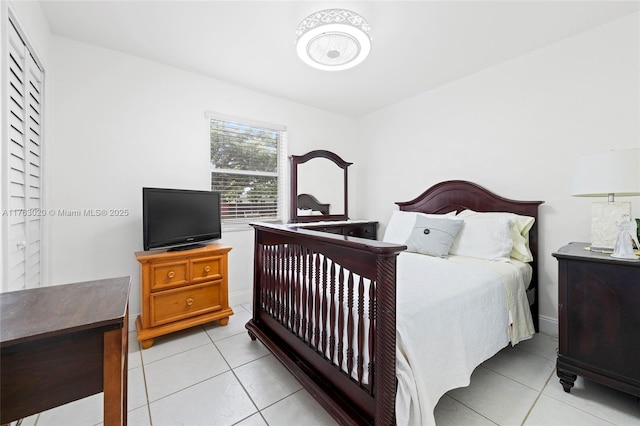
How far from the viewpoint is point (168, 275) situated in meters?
2.26

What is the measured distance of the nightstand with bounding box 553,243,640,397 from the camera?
1.45 m

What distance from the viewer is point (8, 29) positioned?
145 cm

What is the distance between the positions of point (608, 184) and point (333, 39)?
1.99 meters

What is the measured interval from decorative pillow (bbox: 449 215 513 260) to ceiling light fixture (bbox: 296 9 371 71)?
69.6 inches

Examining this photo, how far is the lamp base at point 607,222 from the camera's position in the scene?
1.75m

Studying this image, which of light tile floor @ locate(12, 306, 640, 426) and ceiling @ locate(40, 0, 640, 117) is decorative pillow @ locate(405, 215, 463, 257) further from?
ceiling @ locate(40, 0, 640, 117)

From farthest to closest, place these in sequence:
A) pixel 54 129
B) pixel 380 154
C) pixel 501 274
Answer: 1. pixel 380 154
2. pixel 54 129
3. pixel 501 274

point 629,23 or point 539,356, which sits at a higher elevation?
point 629,23

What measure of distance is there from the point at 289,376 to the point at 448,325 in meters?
1.09

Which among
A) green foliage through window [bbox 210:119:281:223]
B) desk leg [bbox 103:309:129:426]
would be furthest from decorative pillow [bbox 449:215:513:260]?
desk leg [bbox 103:309:129:426]

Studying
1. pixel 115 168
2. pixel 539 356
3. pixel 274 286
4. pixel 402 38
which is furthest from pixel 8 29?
pixel 539 356

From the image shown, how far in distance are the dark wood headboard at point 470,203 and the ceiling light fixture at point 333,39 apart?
68.2 inches

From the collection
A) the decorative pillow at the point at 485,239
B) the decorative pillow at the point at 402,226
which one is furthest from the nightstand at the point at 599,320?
the decorative pillow at the point at 402,226

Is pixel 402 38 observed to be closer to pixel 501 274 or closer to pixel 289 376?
pixel 501 274
